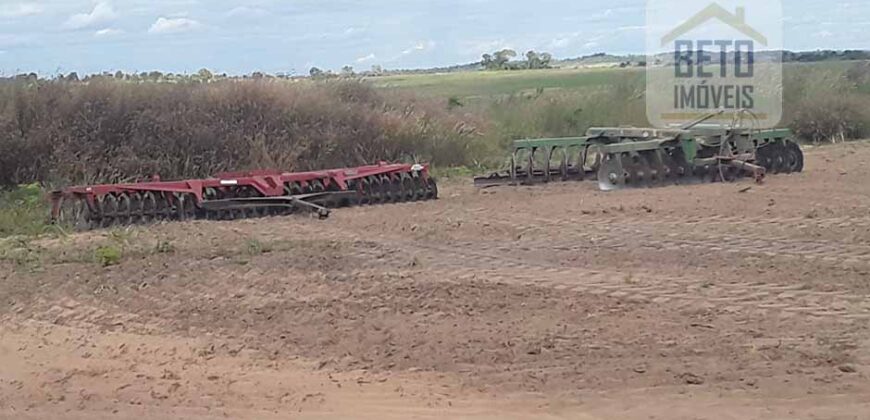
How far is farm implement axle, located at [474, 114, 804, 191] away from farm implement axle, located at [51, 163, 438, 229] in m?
2.41

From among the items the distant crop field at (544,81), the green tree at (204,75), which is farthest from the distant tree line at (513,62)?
the green tree at (204,75)

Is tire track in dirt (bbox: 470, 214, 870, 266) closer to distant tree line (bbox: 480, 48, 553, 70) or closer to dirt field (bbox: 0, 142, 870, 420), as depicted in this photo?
dirt field (bbox: 0, 142, 870, 420)

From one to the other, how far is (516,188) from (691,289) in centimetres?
828

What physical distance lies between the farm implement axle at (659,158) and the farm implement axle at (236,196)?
7.90 feet

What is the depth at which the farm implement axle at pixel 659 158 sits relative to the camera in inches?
627

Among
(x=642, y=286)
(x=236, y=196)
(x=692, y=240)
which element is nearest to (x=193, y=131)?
(x=236, y=196)

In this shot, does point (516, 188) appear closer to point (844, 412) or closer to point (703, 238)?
point (703, 238)

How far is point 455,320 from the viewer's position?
7719 millimetres

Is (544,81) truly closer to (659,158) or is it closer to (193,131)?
(193,131)

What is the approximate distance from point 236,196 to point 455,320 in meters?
6.89

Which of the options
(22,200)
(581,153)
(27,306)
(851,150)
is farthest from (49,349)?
(851,150)

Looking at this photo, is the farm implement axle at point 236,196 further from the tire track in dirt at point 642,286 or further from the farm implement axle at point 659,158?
the tire track in dirt at point 642,286

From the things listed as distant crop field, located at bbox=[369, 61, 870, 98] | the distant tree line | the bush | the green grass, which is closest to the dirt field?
the green grass

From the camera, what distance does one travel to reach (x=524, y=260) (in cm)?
1023
